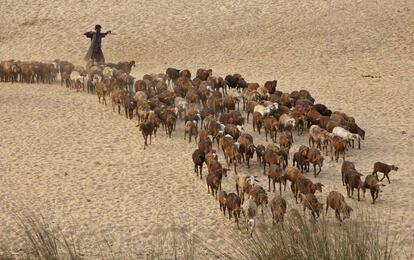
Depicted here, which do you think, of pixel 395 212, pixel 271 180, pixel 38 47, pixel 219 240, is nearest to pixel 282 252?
pixel 219 240

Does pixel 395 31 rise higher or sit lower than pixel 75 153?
higher

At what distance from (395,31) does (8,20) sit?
55.5ft

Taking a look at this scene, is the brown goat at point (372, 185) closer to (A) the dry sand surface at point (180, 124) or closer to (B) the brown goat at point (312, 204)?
(A) the dry sand surface at point (180, 124)

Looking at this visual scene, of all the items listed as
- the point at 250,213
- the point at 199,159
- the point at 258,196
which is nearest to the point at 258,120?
the point at 199,159

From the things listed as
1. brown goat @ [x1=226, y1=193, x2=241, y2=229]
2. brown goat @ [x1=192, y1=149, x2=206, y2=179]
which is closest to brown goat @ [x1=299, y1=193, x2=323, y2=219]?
brown goat @ [x1=226, y1=193, x2=241, y2=229]

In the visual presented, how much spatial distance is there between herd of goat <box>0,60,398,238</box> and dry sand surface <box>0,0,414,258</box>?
398 millimetres

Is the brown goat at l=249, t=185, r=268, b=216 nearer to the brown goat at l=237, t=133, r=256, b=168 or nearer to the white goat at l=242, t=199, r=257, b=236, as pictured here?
the white goat at l=242, t=199, r=257, b=236

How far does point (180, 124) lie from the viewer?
1948 centimetres

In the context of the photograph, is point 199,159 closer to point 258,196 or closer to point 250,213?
point 258,196

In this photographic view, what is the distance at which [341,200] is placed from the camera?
40.0 ft

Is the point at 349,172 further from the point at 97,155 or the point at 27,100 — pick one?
the point at 27,100

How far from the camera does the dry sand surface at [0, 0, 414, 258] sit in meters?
13.1

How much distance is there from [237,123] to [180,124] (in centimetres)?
212

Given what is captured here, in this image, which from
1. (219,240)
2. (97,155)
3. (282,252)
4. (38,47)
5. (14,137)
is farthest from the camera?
(38,47)
